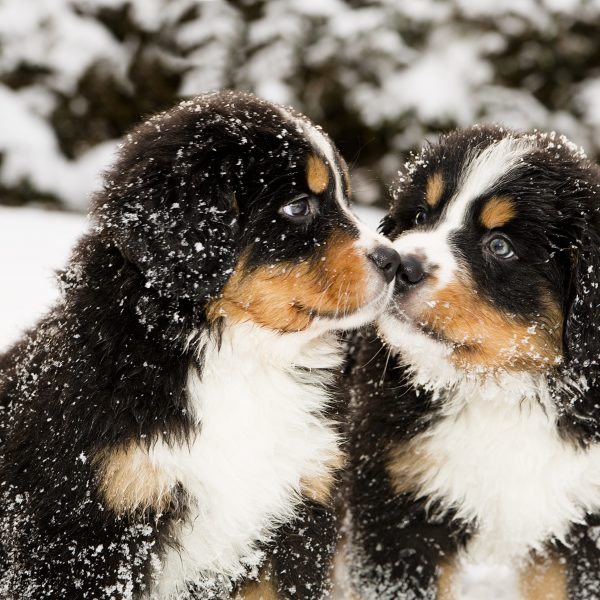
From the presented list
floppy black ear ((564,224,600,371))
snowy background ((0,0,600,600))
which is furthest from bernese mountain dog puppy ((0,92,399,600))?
snowy background ((0,0,600,600))

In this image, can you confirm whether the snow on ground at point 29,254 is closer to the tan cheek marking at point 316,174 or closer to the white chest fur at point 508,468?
the tan cheek marking at point 316,174

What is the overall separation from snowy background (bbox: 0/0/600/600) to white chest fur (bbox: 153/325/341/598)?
4819 mm

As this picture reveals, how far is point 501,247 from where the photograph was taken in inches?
126

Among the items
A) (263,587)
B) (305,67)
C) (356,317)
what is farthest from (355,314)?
(305,67)

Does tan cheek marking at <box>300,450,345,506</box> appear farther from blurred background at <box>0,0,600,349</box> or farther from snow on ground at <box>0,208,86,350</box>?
blurred background at <box>0,0,600,349</box>

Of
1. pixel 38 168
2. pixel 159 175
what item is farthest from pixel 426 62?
pixel 159 175

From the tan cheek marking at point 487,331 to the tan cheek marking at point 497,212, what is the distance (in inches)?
9.6

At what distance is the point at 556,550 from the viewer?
3.40 m

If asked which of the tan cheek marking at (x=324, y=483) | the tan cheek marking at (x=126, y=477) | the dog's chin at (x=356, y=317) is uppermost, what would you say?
the dog's chin at (x=356, y=317)

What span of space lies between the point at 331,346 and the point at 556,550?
117cm

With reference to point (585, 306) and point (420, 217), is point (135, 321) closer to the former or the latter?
point (420, 217)

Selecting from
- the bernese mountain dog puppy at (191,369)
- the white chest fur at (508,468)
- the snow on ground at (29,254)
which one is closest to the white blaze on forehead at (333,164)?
the bernese mountain dog puppy at (191,369)

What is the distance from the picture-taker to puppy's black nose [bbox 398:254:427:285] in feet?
10.0

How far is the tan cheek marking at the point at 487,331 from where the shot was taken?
10.0ft
